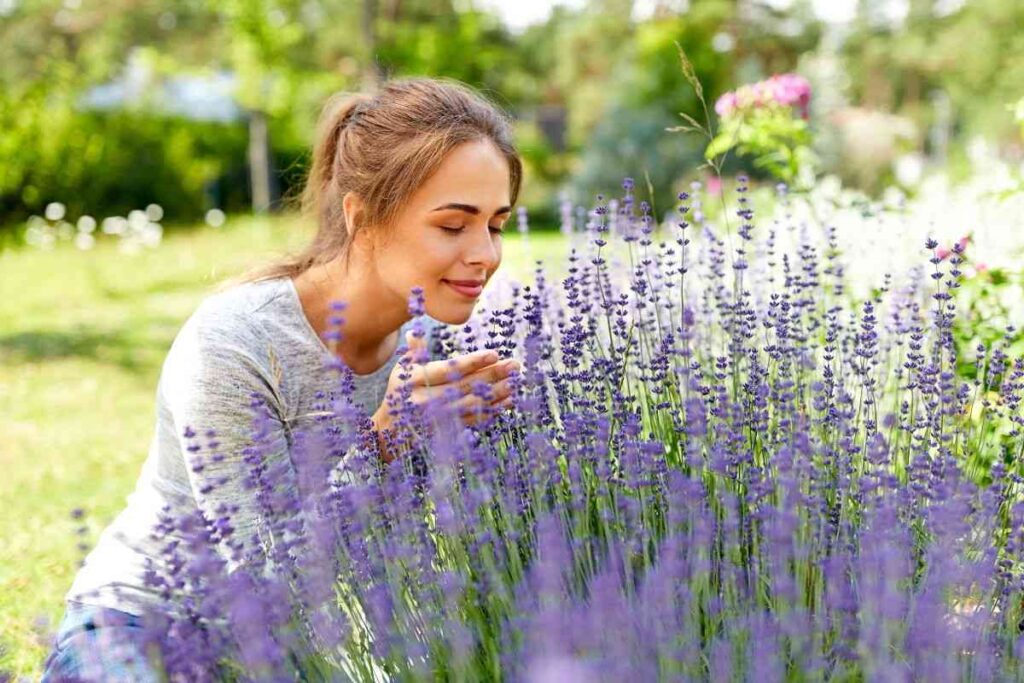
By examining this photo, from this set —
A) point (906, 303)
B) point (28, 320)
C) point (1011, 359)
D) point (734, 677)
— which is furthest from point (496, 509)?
point (28, 320)

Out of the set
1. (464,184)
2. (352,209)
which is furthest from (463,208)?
(352,209)

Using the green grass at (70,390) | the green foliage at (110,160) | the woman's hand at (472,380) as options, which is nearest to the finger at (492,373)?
the woman's hand at (472,380)

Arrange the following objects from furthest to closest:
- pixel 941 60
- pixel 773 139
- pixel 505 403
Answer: pixel 941 60 < pixel 773 139 < pixel 505 403

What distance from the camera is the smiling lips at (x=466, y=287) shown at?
89.3 inches

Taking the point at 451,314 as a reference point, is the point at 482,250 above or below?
above

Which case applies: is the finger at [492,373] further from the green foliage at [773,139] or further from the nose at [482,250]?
the green foliage at [773,139]

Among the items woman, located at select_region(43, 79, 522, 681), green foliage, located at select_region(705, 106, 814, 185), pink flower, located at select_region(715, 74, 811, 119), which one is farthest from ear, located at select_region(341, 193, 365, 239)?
pink flower, located at select_region(715, 74, 811, 119)

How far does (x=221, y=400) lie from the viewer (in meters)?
2.18

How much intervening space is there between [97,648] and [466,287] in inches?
41.0

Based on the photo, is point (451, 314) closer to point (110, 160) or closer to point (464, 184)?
point (464, 184)

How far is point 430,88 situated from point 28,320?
23.4 feet

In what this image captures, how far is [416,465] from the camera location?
197cm

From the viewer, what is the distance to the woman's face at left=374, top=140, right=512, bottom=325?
227 centimetres

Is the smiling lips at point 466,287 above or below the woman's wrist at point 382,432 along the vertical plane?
above
